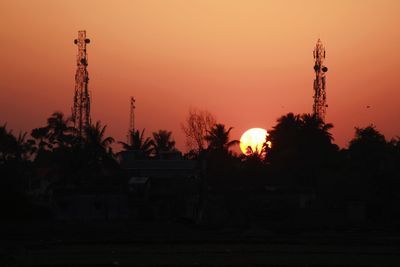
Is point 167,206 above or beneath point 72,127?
beneath

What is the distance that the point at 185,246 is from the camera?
38406 mm

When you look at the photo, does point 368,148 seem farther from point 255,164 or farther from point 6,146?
point 6,146

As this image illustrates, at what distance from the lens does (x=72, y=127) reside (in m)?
63.6

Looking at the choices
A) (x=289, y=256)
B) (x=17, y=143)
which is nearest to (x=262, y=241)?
(x=289, y=256)

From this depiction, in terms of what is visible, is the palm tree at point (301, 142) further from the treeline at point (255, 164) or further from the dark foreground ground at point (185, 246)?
the dark foreground ground at point (185, 246)

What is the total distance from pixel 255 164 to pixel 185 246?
26403 mm

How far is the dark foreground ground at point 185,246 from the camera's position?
3094cm

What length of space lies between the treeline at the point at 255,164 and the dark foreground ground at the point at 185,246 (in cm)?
703

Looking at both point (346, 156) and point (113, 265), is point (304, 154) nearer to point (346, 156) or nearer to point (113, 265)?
point (346, 156)

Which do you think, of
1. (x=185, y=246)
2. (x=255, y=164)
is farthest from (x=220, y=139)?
(x=185, y=246)

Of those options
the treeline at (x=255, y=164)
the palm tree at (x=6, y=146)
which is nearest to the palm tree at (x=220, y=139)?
the treeline at (x=255, y=164)

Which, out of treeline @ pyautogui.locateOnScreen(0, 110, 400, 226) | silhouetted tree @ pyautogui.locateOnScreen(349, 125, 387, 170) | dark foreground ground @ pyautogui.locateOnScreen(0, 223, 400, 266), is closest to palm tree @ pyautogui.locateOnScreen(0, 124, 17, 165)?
treeline @ pyautogui.locateOnScreen(0, 110, 400, 226)

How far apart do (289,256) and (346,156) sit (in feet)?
130

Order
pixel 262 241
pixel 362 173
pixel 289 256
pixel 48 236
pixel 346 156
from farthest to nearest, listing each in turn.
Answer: pixel 346 156, pixel 362 173, pixel 48 236, pixel 262 241, pixel 289 256
